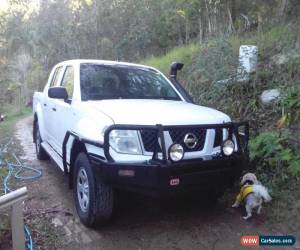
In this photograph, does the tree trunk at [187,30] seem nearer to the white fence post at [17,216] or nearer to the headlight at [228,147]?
the headlight at [228,147]

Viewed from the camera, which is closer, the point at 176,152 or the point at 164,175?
the point at 164,175

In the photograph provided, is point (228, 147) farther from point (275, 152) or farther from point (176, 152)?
point (275, 152)

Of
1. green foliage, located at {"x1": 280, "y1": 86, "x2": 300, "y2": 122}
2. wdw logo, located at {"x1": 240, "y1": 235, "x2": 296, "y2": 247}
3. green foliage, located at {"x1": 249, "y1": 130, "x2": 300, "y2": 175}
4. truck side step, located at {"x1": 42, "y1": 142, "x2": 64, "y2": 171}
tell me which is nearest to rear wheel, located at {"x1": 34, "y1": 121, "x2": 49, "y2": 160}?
truck side step, located at {"x1": 42, "y1": 142, "x2": 64, "y2": 171}

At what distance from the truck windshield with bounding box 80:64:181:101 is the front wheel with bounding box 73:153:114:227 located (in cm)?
101

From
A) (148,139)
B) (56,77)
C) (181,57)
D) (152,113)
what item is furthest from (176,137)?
(181,57)

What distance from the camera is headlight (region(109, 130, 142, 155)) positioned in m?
3.65

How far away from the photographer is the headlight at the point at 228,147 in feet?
13.0

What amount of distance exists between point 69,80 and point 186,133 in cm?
240

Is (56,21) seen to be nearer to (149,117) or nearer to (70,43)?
(70,43)

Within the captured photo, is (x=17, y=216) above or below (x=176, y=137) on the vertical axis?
below

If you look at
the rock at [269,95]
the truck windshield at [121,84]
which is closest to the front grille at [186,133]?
the truck windshield at [121,84]

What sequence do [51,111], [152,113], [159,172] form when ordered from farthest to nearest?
[51,111], [152,113], [159,172]

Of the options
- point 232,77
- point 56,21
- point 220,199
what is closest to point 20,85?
point 56,21

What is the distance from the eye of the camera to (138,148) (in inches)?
144
